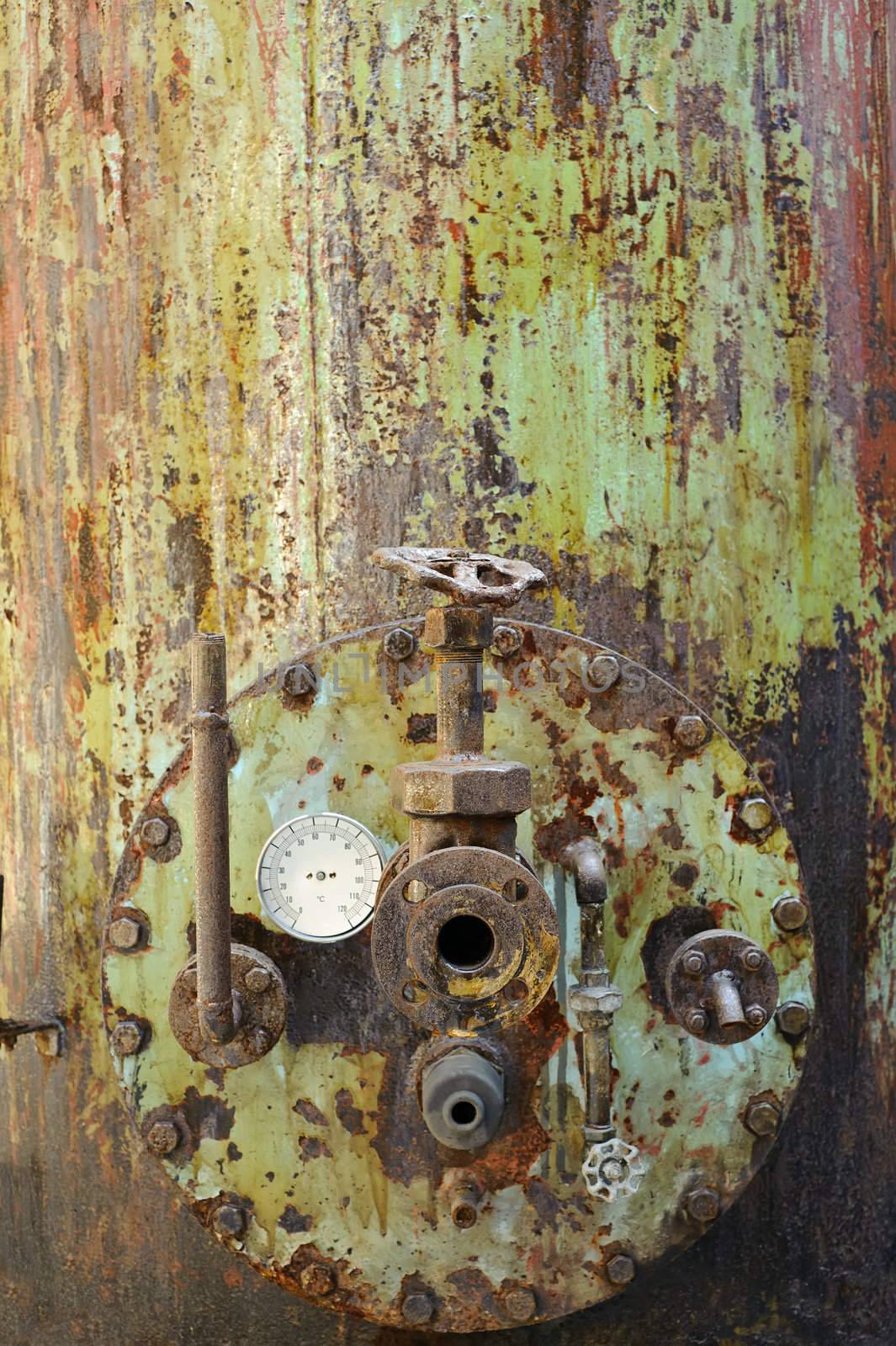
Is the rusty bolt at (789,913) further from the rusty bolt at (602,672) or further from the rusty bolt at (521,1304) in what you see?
the rusty bolt at (521,1304)

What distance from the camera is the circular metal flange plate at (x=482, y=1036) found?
1201mm

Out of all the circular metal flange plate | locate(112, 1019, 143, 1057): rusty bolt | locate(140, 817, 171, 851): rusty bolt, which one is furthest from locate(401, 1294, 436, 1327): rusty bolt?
locate(140, 817, 171, 851): rusty bolt

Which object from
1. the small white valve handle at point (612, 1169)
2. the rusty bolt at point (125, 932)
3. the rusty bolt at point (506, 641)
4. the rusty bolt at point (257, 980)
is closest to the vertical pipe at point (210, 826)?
the rusty bolt at point (257, 980)

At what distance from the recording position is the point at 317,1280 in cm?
120

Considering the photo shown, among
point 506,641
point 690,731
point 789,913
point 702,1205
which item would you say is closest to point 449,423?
point 506,641

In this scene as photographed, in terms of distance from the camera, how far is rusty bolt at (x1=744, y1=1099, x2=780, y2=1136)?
1.23 meters

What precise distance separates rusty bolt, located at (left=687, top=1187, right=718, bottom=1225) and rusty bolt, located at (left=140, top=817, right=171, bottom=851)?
69 centimetres

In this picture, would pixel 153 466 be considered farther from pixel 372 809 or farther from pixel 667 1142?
pixel 667 1142

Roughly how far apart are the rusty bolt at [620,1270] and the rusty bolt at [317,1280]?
294mm

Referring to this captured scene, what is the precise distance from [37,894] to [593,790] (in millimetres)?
701

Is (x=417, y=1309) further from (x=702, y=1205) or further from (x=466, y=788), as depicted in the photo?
(x=466, y=788)

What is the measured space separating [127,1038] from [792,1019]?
0.73 m

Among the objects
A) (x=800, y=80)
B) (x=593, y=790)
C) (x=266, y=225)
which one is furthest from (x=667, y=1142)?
(x=800, y=80)

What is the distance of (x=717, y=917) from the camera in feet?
4.07
